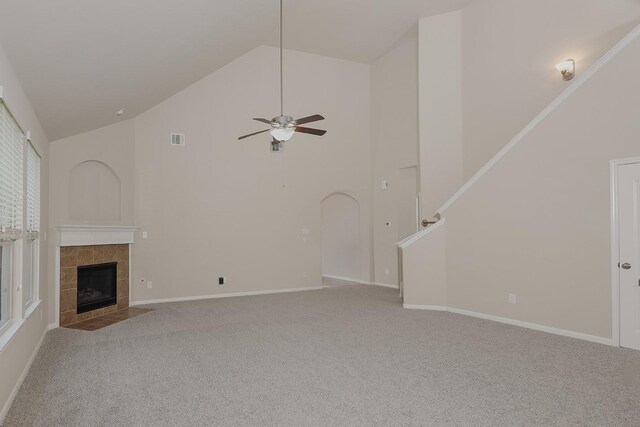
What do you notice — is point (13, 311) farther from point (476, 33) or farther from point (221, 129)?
point (476, 33)

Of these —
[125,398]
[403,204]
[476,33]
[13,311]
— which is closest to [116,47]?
[13,311]

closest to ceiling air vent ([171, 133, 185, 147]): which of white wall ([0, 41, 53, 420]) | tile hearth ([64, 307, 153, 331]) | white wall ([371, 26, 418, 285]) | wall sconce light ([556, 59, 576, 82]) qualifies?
white wall ([0, 41, 53, 420])

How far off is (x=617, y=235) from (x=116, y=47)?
17.3ft

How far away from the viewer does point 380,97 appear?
9.46 m

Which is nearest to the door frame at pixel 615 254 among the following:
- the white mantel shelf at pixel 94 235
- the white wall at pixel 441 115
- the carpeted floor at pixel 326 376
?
the carpeted floor at pixel 326 376

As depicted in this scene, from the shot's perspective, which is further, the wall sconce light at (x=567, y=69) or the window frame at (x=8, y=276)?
the wall sconce light at (x=567, y=69)


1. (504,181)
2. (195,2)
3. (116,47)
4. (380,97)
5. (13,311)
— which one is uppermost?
(380,97)

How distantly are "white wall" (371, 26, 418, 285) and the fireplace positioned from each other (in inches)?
211

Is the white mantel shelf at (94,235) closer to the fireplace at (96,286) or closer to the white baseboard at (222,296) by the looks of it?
the fireplace at (96,286)

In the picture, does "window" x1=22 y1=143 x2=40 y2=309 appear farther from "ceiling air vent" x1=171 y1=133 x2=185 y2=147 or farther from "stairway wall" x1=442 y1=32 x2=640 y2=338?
"stairway wall" x1=442 y1=32 x2=640 y2=338

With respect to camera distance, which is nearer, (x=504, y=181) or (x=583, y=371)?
(x=583, y=371)

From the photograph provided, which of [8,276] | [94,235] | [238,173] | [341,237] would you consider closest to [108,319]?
[94,235]

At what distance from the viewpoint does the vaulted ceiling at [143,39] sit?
291 cm

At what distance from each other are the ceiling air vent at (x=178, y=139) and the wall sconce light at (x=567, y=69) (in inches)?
247
